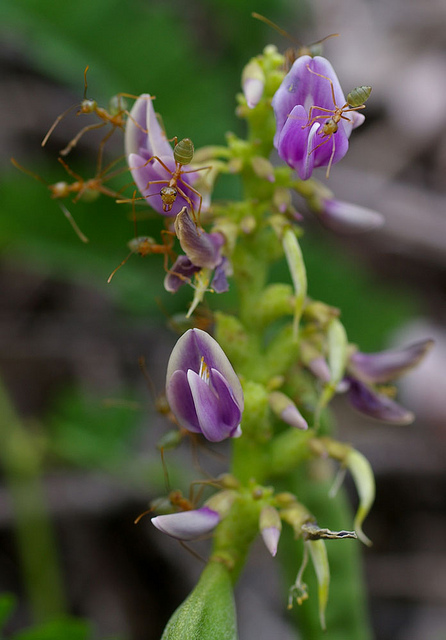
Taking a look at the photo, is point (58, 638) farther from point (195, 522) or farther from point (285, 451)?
point (285, 451)

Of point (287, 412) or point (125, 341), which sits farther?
point (125, 341)

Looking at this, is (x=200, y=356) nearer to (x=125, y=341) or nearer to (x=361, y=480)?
(x=361, y=480)

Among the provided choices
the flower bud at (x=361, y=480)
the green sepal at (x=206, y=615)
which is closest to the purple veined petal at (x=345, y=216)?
the flower bud at (x=361, y=480)

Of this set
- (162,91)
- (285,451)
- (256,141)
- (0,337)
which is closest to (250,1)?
(162,91)

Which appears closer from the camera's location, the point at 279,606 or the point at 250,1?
the point at 279,606

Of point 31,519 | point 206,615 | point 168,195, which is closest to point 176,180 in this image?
point 168,195

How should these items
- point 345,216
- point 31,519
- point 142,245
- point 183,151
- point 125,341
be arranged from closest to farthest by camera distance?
point 183,151
point 142,245
point 345,216
point 31,519
point 125,341
